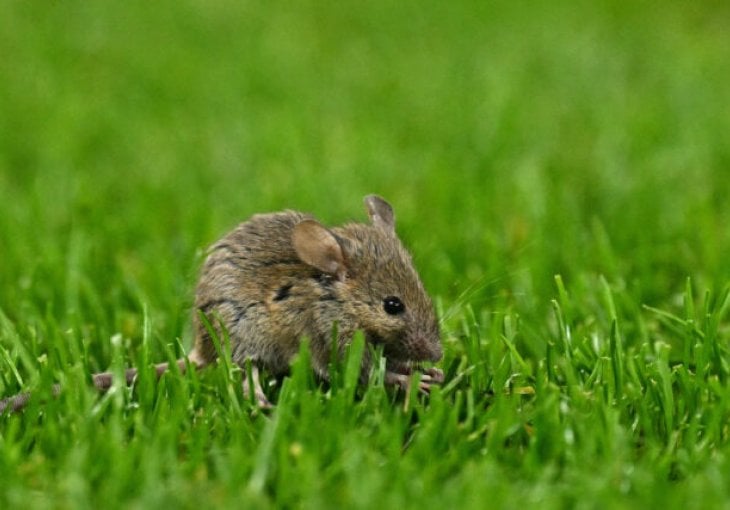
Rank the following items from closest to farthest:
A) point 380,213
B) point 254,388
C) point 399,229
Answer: point 254,388 → point 380,213 → point 399,229

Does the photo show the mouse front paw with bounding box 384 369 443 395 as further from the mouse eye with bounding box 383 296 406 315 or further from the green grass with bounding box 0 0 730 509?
the mouse eye with bounding box 383 296 406 315

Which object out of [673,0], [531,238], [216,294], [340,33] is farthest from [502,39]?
[216,294]

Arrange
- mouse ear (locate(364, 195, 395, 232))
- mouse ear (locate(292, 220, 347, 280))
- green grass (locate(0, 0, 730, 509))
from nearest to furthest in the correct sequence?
green grass (locate(0, 0, 730, 509)) < mouse ear (locate(292, 220, 347, 280)) < mouse ear (locate(364, 195, 395, 232))

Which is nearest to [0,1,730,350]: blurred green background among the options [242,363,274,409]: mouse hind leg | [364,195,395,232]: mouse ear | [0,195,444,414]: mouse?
[364,195,395,232]: mouse ear

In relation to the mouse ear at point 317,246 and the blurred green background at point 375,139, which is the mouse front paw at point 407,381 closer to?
the mouse ear at point 317,246

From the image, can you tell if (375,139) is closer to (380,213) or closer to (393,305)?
(380,213)

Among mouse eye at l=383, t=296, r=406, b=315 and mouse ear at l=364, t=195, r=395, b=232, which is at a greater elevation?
mouse ear at l=364, t=195, r=395, b=232

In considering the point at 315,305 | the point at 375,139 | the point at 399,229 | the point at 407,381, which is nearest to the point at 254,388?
the point at 315,305

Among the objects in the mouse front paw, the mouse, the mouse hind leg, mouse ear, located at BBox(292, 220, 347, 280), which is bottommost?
the mouse hind leg
